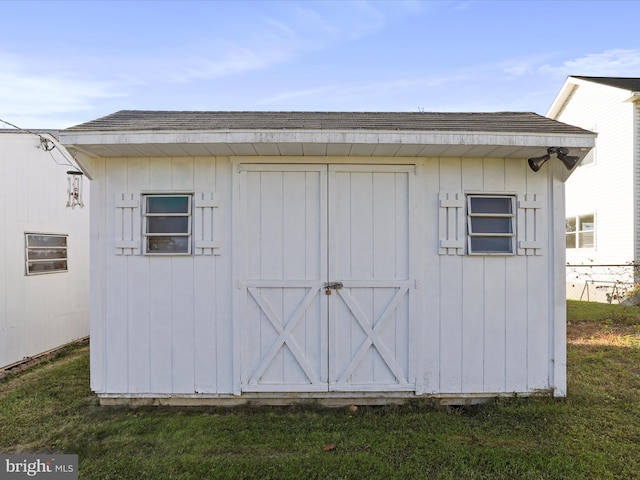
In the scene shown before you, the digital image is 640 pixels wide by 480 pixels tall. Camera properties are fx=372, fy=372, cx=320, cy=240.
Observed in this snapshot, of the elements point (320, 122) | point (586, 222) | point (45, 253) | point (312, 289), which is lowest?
point (312, 289)

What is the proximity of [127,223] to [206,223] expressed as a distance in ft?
2.54

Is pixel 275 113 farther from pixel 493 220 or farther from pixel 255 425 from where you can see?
pixel 255 425

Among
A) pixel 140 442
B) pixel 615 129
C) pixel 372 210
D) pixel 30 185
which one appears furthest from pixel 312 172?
pixel 615 129

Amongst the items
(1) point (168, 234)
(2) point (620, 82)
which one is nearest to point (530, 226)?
(1) point (168, 234)

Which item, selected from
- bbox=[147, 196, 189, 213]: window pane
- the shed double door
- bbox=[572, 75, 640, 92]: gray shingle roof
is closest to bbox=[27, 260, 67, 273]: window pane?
bbox=[147, 196, 189, 213]: window pane

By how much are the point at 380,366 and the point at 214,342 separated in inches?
64.3

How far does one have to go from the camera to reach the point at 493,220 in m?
3.71

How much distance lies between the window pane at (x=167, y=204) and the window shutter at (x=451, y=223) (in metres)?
2.51

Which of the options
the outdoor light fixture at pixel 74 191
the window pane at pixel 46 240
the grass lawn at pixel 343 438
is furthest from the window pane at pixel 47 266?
the grass lawn at pixel 343 438

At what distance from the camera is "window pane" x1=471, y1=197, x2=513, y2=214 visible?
370cm

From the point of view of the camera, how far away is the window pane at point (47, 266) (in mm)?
5301

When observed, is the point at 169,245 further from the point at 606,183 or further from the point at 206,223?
the point at 606,183

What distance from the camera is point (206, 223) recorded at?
363 cm

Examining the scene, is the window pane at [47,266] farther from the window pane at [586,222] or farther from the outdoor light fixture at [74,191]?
the window pane at [586,222]
